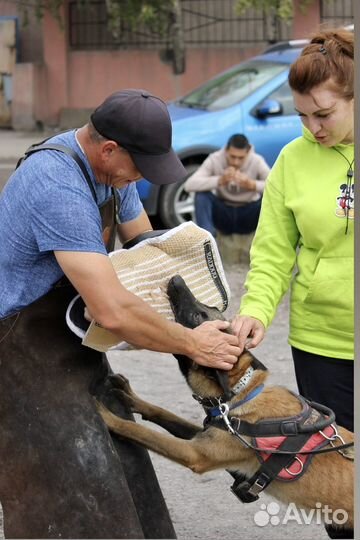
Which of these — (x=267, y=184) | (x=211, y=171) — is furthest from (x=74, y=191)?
(x=211, y=171)

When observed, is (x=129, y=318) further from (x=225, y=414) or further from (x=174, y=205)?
(x=174, y=205)

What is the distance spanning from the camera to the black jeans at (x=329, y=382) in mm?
3789

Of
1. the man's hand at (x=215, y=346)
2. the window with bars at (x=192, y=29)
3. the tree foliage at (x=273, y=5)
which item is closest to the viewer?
the man's hand at (x=215, y=346)

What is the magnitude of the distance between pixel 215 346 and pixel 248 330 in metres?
0.26

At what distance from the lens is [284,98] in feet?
38.6

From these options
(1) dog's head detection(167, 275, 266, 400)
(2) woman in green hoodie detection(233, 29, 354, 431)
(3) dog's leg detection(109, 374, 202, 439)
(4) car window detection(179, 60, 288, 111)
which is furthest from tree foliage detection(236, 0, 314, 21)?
(1) dog's head detection(167, 275, 266, 400)

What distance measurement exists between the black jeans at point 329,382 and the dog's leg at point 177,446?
1.50 feet

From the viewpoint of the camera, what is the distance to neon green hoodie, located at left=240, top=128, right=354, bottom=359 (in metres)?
3.67

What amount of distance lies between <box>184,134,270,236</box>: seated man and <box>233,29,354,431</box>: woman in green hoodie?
239 inches

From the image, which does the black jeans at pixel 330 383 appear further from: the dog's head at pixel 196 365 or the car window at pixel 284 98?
the car window at pixel 284 98

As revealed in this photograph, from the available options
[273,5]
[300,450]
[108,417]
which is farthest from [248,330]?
[273,5]

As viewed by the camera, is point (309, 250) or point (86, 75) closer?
point (309, 250)

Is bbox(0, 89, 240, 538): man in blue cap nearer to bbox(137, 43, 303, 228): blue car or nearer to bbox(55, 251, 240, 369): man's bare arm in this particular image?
bbox(55, 251, 240, 369): man's bare arm

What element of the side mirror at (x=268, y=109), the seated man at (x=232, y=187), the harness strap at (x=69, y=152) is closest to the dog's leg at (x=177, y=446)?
the harness strap at (x=69, y=152)
